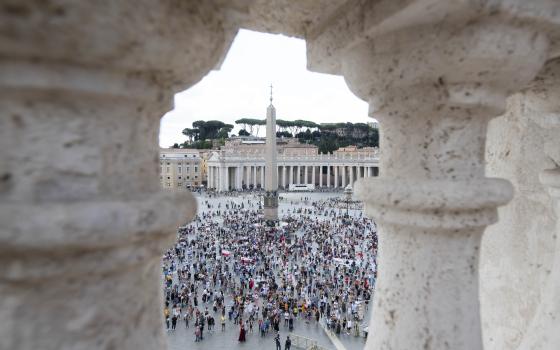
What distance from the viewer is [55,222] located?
25.6 inches

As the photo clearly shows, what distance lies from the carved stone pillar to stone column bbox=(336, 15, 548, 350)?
2.06 feet

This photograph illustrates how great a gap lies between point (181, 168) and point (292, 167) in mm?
14081

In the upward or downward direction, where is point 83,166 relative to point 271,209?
upward

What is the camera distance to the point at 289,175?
185 feet

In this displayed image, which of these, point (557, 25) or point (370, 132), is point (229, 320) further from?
point (370, 132)

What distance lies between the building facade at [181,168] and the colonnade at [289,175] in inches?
112

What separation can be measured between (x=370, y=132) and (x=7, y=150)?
7577 centimetres

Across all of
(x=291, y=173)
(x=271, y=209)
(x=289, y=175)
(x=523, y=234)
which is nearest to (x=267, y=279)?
(x=523, y=234)

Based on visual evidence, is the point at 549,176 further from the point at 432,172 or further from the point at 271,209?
the point at 271,209

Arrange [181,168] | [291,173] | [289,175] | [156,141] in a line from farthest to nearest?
[289,175] → [291,173] → [181,168] → [156,141]

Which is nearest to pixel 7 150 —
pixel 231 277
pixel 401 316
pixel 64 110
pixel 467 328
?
pixel 64 110

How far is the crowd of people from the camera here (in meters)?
9.84

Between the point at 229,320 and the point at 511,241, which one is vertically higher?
the point at 511,241

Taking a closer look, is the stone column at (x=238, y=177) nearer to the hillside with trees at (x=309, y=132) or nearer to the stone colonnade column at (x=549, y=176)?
the hillside with trees at (x=309, y=132)
